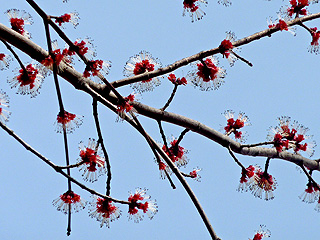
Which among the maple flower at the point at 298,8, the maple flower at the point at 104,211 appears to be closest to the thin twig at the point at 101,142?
the maple flower at the point at 104,211

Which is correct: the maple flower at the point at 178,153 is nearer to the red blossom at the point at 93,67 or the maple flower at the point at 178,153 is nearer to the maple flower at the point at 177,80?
the maple flower at the point at 177,80

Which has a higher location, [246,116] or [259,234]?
[246,116]

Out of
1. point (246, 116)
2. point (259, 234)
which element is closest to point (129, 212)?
point (259, 234)

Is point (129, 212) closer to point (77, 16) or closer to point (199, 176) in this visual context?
point (199, 176)

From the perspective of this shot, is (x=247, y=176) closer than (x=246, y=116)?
Yes

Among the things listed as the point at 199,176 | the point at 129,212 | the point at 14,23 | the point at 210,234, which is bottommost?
the point at 210,234

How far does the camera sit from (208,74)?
4.45 metres

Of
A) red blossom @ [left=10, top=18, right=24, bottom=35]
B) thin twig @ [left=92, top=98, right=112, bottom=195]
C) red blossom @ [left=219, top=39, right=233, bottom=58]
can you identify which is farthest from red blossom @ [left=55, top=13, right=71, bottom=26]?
red blossom @ [left=219, top=39, right=233, bottom=58]

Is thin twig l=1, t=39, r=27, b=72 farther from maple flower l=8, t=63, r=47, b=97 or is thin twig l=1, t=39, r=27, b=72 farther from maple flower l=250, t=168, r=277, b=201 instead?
maple flower l=250, t=168, r=277, b=201

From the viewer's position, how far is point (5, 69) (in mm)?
4539

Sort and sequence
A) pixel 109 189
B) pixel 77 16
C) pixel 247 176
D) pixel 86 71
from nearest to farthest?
pixel 86 71 → pixel 77 16 → pixel 109 189 → pixel 247 176

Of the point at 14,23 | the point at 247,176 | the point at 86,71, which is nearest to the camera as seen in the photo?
the point at 86,71

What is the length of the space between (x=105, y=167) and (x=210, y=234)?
120 cm

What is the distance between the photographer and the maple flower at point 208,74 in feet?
14.6
